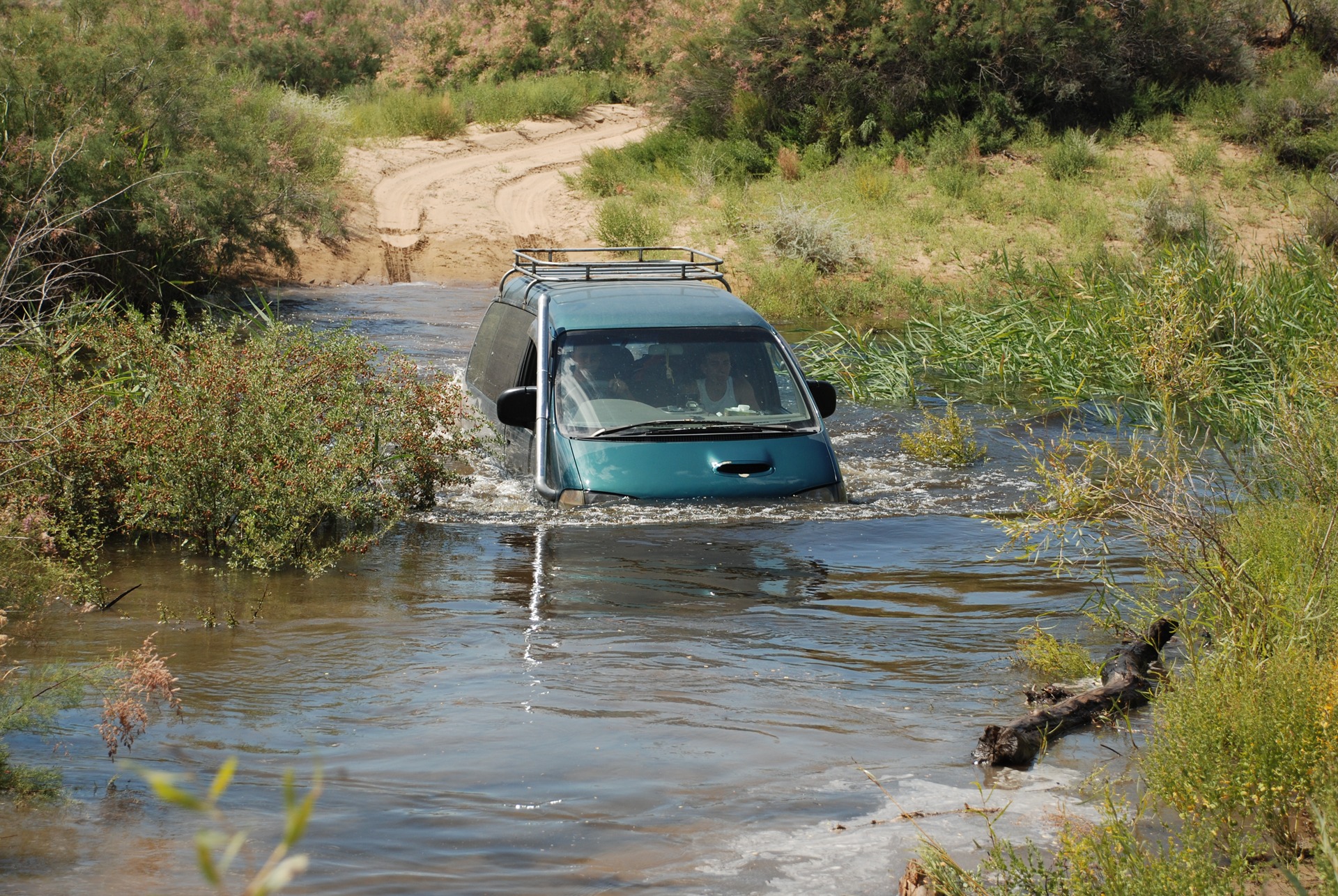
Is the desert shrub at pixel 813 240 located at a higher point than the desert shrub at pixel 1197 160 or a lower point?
lower

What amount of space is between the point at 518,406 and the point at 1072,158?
18.9 metres

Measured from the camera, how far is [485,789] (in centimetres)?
432

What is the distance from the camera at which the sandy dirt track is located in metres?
22.8

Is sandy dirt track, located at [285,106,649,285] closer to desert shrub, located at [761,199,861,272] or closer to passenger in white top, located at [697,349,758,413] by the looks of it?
desert shrub, located at [761,199,861,272]

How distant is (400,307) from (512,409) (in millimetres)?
12108

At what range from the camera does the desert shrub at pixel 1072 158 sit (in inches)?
950

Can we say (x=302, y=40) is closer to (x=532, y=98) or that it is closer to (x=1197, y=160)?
(x=532, y=98)

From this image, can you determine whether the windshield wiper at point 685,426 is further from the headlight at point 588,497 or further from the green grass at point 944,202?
the green grass at point 944,202

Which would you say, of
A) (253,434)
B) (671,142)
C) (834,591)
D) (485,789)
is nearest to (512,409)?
(253,434)

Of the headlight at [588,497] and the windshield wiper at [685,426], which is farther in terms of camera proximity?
the windshield wiper at [685,426]

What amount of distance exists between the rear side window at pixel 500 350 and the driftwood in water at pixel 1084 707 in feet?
14.9

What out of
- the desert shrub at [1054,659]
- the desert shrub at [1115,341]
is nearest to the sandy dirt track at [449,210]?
the desert shrub at [1115,341]

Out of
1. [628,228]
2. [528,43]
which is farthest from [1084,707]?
[528,43]

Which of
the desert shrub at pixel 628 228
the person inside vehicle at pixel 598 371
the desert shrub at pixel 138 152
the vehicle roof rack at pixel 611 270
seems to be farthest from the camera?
the desert shrub at pixel 628 228
